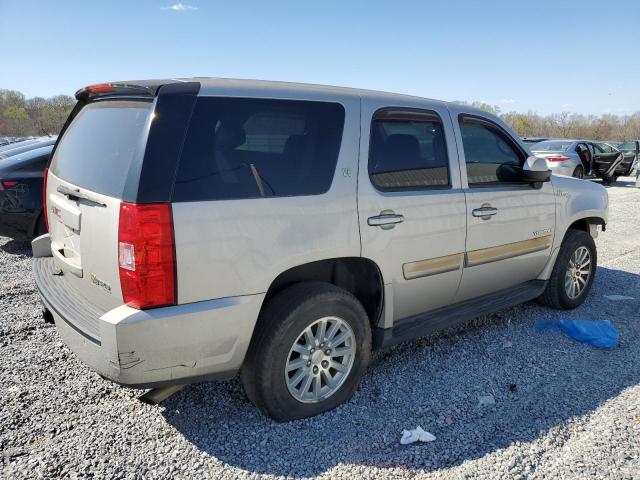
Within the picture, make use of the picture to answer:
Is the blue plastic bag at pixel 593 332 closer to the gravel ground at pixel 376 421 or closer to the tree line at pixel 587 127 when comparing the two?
the gravel ground at pixel 376 421

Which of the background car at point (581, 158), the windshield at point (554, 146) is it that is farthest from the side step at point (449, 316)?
the windshield at point (554, 146)

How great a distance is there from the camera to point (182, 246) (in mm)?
2385

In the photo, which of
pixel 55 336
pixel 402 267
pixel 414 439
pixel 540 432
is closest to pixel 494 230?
pixel 402 267

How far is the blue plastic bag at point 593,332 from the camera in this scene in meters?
4.17

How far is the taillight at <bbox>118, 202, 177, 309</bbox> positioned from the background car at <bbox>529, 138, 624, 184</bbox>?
15247 millimetres

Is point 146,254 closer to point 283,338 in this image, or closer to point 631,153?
point 283,338

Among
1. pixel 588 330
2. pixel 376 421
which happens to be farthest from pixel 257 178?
pixel 588 330

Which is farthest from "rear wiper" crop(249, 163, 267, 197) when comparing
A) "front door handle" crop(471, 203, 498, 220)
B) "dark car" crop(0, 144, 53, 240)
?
"dark car" crop(0, 144, 53, 240)

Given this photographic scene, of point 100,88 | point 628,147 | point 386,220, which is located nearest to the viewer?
point 100,88

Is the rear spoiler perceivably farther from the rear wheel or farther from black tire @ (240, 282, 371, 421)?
the rear wheel

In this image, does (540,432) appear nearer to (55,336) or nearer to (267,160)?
(267,160)

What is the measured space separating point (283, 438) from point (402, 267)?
4.29 ft

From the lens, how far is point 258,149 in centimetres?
275

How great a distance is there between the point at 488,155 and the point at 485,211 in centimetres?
52
